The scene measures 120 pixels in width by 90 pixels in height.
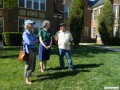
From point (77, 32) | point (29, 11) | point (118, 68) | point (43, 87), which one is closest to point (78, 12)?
point (77, 32)

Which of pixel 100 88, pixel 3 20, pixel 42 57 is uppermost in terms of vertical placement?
pixel 3 20

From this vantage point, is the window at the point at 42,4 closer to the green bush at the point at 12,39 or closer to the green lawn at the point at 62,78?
the green bush at the point at 12,39

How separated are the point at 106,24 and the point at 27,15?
10.0m

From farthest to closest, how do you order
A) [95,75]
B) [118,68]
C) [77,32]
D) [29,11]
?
[29,11] → [77,32] → [118,68] → [95,75]

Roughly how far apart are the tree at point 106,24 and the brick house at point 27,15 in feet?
18.9

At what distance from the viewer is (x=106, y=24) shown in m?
32.8

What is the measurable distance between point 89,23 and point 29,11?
17.4 metres

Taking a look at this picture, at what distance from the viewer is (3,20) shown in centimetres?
2877

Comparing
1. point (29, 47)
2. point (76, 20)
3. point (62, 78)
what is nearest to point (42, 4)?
point (76, 20)

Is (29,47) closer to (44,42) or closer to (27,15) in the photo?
(44,42)

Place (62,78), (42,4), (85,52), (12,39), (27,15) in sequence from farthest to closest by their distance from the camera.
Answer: (42,4) → (27,15) → (12,39) → (85,52) → (62,78)

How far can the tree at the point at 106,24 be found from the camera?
106 ft

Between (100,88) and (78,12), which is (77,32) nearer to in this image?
(78,12)

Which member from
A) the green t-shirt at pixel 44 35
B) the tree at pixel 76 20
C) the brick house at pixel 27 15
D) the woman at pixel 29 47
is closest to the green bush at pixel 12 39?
the brick house at pixel 27 15
